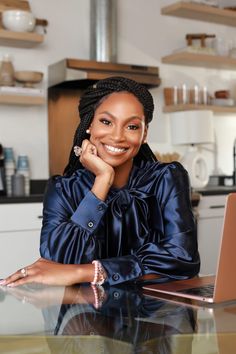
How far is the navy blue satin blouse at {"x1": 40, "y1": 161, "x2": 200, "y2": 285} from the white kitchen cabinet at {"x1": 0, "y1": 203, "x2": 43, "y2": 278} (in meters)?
1.75

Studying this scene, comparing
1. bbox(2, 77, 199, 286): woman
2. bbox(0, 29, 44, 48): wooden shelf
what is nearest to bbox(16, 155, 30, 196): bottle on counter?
bbox(0, 29, 44, 48): wooden shelf

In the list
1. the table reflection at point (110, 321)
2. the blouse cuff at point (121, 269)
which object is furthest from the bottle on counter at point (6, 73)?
the table reflection at point (110, 321)

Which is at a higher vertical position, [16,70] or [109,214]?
[16,70]

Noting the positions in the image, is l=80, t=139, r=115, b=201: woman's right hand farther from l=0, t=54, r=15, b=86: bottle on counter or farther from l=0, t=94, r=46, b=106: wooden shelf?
l=0, t=54, r=15, b=86: bottle on counter

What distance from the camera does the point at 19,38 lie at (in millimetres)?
3773

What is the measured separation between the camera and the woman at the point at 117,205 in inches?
61.4

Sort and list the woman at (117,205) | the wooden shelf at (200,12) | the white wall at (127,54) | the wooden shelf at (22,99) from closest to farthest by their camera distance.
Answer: the woman at (117,205), the wooden shelf at (22,99), the white wall at (127,54), the wooden shelf at (200,12)

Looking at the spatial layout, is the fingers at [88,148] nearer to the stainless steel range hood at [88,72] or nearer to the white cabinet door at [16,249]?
the white cabinet door at [16,249]

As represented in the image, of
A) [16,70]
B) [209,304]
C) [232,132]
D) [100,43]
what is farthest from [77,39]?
[209,304]

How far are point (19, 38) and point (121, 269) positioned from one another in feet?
8.66

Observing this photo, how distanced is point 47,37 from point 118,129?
2767 mm

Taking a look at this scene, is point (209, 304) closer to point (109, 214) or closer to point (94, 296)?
point (94, 296)

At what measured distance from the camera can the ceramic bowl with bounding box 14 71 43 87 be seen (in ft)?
12.6

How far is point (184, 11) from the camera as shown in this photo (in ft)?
15.1
